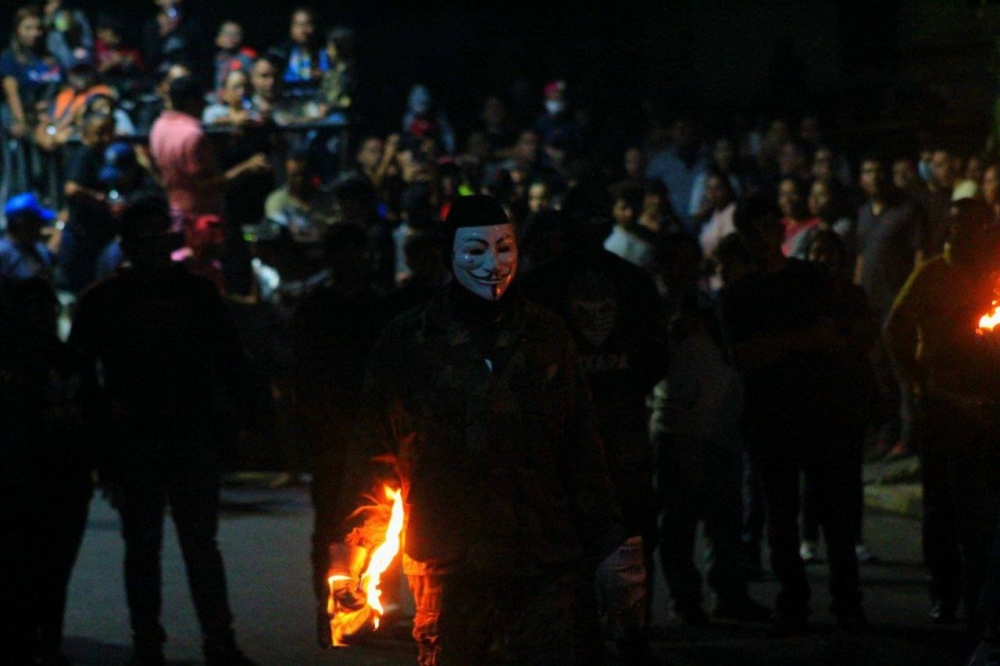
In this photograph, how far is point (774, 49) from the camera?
70.1ft

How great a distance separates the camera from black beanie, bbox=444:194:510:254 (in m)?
5.40

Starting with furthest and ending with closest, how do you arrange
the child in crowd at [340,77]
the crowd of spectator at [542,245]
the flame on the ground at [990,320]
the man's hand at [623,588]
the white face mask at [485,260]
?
the child in crowd at [340,77] < the crowd of spectator at [542,245] < the flame on the ground at [990,320] < the white face mask at [485,260] < the man's hand at [623,588]

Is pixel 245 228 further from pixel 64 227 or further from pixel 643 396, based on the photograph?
pixel 643 396

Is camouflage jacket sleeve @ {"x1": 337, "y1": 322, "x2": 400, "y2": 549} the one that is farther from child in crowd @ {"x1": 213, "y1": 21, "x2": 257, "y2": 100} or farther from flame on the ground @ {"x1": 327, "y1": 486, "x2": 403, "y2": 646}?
child in crowd @ {"x1": 213, "y1": 21, "x2": 257, "y2": 100}

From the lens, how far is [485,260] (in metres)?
5.30

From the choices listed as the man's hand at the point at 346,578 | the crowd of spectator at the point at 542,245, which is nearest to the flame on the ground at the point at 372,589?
the man's hand at the point at 346,578

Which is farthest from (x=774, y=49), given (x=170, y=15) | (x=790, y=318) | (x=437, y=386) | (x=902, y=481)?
(x=437, y=386)

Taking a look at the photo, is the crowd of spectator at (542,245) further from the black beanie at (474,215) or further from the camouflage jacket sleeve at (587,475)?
the camouflage jacket sleeve at (587,475)

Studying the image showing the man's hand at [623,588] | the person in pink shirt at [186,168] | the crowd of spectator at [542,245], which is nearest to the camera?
the man's hand at [623,588]

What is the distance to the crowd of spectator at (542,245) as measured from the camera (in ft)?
27.1

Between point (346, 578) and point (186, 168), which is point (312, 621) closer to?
point (346, 578)

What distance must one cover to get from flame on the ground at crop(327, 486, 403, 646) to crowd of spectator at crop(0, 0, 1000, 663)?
145cm

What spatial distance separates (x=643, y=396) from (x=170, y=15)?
1261 cm

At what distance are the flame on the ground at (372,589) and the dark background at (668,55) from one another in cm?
1406
